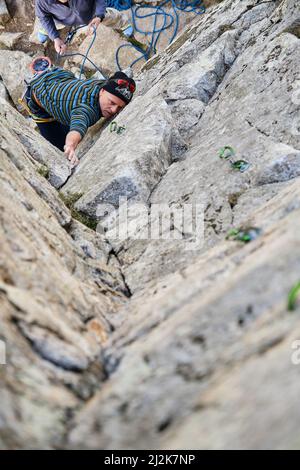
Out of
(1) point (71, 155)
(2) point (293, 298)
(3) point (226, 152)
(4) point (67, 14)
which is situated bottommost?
(3) point (226, 152)

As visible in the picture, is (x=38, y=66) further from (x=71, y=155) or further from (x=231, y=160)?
(x=231, y=160)

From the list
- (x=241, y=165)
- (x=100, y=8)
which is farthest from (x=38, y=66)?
(x=241, y=165)

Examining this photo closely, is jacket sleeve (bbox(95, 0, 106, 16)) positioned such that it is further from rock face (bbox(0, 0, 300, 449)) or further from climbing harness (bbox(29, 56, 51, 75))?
rock face (bbox(0, 0, 300, 449))

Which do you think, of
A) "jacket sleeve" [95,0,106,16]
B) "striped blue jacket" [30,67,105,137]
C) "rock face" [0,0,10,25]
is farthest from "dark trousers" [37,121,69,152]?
"rock face" [0,0,10,25]

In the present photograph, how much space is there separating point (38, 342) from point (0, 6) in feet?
50.4

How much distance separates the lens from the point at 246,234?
302 centimetres

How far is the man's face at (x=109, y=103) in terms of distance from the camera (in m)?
7.11

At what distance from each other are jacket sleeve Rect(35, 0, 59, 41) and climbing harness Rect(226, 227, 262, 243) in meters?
9.54

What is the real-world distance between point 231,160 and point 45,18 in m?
8.47

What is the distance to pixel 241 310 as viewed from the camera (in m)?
2.14

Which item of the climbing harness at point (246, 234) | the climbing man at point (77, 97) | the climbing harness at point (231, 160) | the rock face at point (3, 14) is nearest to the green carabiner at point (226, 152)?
the climbing harness at point (231, 160)

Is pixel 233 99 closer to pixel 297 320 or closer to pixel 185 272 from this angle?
pixel 185 272

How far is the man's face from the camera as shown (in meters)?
7.11
